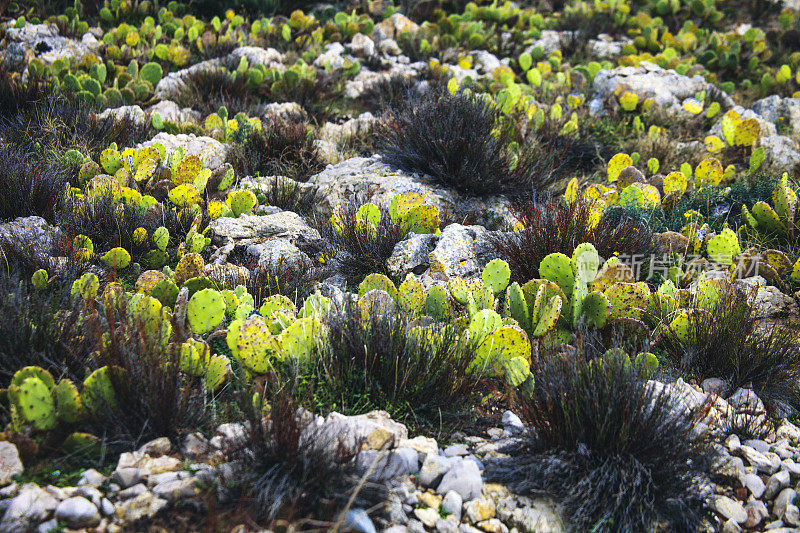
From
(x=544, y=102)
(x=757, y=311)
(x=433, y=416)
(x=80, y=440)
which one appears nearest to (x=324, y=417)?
(x=433, y=416)

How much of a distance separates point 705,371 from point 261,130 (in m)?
3.62

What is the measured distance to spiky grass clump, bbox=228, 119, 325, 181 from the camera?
4602 mm

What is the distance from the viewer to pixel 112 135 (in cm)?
450

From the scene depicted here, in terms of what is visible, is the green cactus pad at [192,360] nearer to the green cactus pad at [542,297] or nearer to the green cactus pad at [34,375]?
the green cactus pad at [34,375]

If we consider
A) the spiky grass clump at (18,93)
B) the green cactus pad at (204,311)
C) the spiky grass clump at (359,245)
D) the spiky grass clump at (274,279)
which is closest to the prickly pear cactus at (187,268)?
the spiky grass clump at (274,279)

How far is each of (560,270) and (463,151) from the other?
1578 mm

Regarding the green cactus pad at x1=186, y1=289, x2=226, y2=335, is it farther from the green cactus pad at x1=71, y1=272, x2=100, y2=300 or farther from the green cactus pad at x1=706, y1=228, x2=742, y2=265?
the green cactus pad at x1=706, y1=228, x2=742, y2=265

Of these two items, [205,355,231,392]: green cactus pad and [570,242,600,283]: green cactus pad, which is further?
[570,242,600,283]: green cactus pad

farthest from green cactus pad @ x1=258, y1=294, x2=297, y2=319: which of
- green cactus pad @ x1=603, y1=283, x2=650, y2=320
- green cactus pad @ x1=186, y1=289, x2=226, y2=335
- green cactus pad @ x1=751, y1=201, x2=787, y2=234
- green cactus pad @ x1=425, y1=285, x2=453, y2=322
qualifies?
green cactus pad @ x1=751, y1=201, x2=787, y2=234

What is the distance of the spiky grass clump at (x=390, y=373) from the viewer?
2299 mm

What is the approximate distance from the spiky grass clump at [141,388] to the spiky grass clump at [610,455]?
1.09 meters

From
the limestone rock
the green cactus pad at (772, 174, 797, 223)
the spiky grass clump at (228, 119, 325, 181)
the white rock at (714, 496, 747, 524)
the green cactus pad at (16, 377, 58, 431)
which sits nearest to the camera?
the green cactus pad at (16, 377, 58, 431)

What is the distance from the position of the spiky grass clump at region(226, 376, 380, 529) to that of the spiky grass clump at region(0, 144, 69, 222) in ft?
7.84

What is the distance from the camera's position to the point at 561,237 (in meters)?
3.43
